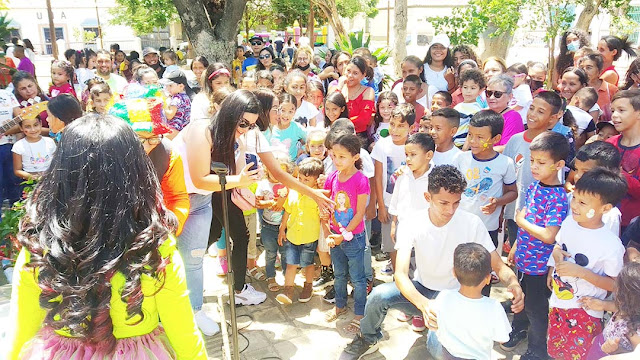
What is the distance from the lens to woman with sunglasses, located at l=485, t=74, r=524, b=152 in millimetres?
4176

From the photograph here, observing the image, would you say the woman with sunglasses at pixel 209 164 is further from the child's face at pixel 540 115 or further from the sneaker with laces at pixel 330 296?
the child's face at pixel 540 115

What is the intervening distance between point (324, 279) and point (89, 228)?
2.87 m

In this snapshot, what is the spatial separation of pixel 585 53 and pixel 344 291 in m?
3.55

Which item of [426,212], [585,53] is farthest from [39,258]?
[585,53]

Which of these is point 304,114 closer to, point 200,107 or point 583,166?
point 200,107

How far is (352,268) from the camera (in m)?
3.43

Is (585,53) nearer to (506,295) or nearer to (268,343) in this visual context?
(506,295)

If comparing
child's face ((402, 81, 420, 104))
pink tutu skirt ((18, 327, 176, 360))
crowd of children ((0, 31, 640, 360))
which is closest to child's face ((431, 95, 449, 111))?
crowd of children ((0, 31, 640, 360))

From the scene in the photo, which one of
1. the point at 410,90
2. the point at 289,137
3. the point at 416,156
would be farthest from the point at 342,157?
the point at 410,90

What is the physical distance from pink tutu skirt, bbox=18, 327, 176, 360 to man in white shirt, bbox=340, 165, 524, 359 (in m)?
1.39

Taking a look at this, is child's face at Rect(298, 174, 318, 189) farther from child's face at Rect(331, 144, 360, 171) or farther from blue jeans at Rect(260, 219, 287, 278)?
blue jeans at Rect(260, 219, 287, 278)

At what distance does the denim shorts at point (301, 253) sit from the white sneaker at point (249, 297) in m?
0.37

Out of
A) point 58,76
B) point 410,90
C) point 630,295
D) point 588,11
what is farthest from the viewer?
point 588,11

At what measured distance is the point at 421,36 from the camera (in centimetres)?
3622
